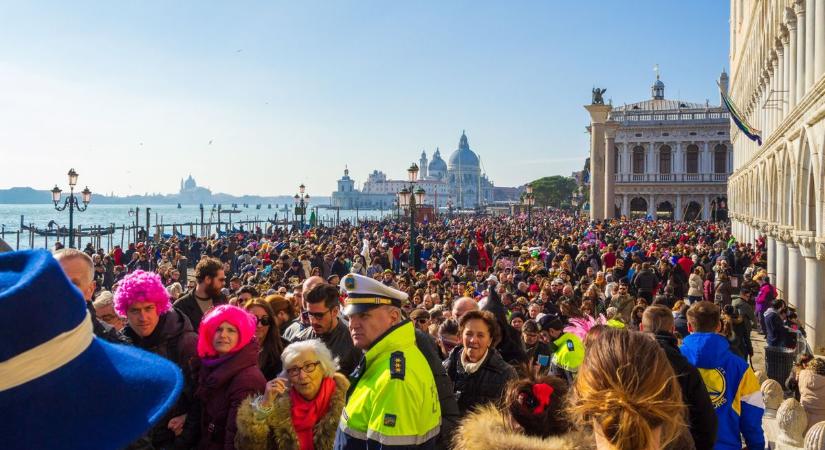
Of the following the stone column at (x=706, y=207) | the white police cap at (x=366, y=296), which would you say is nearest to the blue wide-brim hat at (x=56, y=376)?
the white police cap at (x=366, y=296)

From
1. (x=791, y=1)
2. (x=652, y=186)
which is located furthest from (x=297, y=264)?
(x=652, y=186)

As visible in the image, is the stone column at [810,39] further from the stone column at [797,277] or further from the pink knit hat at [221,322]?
the pink knit hat at [221,322]

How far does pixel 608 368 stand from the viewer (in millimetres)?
2045

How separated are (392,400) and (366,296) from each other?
65 centimetres

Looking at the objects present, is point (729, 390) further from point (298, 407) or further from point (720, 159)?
point (720, 159)

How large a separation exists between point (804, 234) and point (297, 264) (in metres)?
9.77

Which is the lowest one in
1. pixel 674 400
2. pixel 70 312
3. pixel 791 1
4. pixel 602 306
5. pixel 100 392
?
pixel 602 306

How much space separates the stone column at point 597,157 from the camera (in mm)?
48125

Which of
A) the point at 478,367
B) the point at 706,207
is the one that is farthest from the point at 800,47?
the point at 706,207

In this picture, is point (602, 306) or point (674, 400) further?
point (602, 306)

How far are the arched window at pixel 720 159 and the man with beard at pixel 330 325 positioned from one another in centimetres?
6485

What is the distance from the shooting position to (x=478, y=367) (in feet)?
15.0

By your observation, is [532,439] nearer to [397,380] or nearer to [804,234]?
[397,380]

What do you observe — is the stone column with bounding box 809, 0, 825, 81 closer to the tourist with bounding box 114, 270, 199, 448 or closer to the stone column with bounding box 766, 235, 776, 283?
the stone column with bounding box 766, 235, 776, 283
